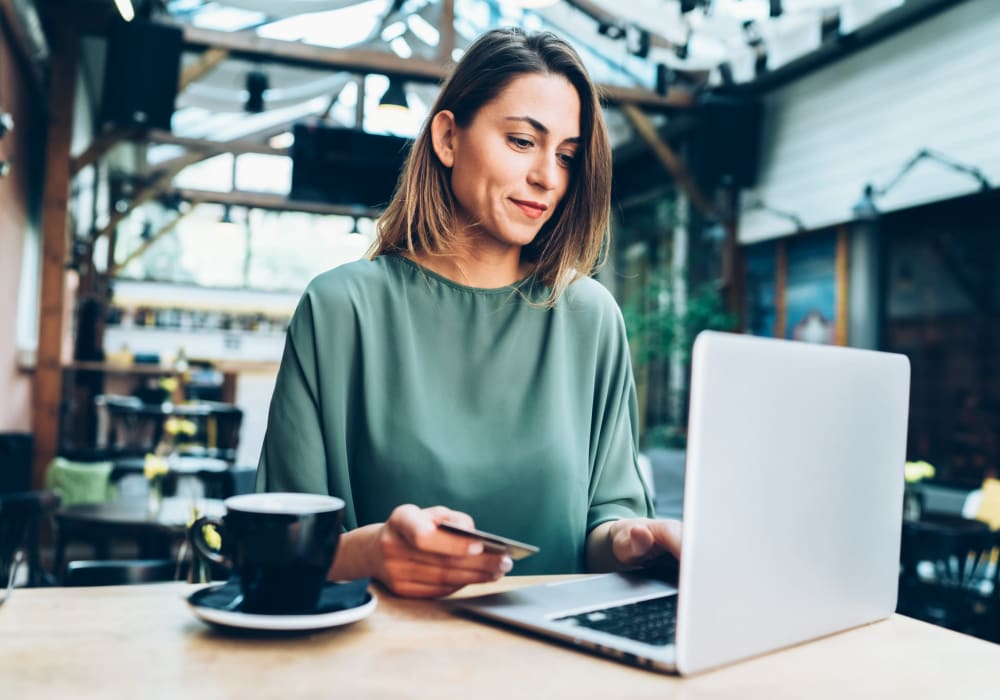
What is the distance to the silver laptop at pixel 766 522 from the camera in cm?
57

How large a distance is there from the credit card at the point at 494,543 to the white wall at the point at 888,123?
511 cm

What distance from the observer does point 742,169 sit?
22.3 ft

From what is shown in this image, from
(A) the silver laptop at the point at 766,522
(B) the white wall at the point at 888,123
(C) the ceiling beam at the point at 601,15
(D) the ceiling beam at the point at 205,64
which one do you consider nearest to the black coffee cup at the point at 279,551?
(A) the silver laptop at the point at 766,522

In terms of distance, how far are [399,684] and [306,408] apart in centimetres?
59

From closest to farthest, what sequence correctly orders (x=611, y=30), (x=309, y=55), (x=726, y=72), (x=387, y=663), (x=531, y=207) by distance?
(x=387, y=663)
(x=531, y=207)
(x=611, y=30)
(x=309, y=55)
(x=726, y=72)

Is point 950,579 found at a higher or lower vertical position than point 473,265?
lower

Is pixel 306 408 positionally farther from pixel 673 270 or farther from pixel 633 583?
pixel 673 270

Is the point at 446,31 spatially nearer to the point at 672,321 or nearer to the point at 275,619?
the point at 672,321

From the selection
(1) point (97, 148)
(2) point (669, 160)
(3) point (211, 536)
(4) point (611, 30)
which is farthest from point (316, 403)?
(2) point (669, 160)

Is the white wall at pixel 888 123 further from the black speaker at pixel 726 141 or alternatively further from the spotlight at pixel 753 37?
the spotlight at pixel 753 37

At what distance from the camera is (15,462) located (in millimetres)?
4977

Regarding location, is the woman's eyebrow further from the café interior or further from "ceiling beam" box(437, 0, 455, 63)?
"ceiling beam" box(437, 0, 455, 63)

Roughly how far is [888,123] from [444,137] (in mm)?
5250

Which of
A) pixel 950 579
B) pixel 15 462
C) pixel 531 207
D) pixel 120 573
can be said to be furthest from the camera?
pixel 15 462
